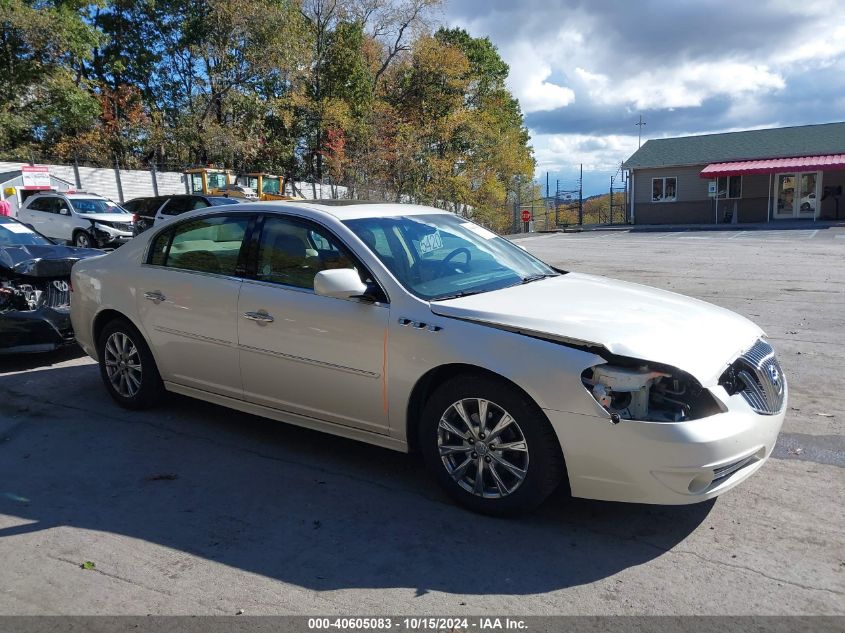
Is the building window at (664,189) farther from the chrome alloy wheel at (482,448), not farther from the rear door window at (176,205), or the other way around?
the chrome alloy wheel at (482,448)

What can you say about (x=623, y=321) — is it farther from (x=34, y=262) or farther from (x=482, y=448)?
(x=34, y=262)

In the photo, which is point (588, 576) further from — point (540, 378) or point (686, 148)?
point (686, 148)

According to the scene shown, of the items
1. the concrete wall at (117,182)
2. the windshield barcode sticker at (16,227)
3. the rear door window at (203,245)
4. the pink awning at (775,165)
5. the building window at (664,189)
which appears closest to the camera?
the rear door window at (203,245)

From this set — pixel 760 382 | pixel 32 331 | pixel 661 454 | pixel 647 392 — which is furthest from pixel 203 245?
pixel 760 382

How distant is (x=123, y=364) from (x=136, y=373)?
0.49ft

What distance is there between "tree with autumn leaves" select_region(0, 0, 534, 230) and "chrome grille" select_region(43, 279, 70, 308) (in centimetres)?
2823

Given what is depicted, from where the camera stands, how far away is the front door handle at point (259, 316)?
4.36 m

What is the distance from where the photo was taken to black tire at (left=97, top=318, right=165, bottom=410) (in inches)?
206

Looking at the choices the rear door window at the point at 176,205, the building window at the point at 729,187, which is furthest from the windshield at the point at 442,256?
the building window at the point at 729,187

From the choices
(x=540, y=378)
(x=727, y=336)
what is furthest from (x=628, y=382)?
(x=727, y=336)

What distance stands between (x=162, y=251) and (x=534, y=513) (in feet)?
11.1

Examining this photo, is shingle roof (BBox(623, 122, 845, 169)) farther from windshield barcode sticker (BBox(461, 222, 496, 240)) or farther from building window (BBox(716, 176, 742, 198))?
windshield barcode sticker (BBox(461, 222, 496, 240))

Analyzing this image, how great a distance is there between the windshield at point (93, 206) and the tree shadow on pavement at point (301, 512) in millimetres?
17561

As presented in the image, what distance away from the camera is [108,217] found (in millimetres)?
20609
